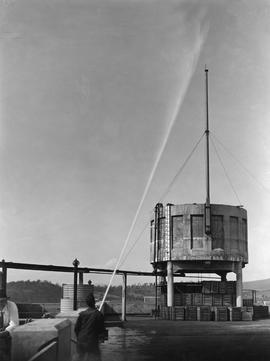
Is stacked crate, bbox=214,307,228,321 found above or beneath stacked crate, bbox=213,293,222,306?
beneath

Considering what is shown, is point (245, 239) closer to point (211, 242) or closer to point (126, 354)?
point (211, 242)

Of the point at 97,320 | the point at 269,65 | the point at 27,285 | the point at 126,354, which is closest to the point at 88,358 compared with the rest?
the point at 97,320

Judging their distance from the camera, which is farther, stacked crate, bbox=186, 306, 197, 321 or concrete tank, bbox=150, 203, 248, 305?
concrete tank, bbox=150, 203, 248, 305

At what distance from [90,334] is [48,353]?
2021mm

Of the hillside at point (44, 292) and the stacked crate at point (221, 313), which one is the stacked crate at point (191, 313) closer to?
the stacked crate at point (221, 313)

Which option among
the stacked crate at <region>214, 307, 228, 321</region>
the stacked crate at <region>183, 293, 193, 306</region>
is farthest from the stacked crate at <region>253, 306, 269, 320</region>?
the stacked crate at <region>183, 293, 193, 306</region>

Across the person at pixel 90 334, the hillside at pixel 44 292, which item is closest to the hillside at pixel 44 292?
the hillside at pixel 44 292

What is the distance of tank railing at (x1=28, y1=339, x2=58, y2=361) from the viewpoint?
641cm

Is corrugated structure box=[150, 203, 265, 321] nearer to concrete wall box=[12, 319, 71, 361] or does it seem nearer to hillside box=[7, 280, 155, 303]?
concrete wall box=[12, 319, 71, 361]

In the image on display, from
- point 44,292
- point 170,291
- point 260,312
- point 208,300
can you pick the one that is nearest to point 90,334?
point 170,291

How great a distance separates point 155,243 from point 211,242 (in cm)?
548

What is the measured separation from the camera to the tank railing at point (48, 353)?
21.0 ft

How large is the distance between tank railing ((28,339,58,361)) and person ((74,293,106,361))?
3.64ft

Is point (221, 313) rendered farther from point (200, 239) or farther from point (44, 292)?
point (44, 292)
